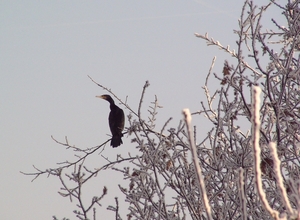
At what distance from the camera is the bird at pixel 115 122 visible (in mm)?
7961

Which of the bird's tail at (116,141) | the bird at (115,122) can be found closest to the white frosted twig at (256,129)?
the bird at (115,122)

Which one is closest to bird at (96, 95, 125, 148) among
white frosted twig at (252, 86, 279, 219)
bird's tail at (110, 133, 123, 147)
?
bird's tail at (110, 133, 123, 147)

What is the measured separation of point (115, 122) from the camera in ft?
28.3

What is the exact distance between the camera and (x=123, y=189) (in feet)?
15.6

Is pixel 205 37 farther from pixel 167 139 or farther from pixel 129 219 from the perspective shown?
pixel 129 219

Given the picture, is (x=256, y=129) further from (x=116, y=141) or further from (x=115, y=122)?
(x=115, y=122)

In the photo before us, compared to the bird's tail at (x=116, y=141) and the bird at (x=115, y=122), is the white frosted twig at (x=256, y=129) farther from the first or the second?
the bird's tail at (x=116, y=141)

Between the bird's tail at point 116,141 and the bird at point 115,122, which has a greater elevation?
the bird at point 115,122

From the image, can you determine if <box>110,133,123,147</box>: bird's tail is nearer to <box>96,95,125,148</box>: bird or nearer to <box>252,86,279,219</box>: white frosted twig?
<box>96,95,125,148</box>: bird

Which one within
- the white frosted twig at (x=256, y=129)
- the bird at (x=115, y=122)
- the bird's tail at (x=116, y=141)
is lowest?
the white frosted twig at (x=256, y=129)

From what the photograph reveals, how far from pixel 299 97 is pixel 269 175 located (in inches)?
32.2

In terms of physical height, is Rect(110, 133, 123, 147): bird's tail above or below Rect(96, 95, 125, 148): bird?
below

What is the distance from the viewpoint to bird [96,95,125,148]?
796 centimetres

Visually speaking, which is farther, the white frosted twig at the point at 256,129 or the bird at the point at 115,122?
the bird at the point at 115,122
